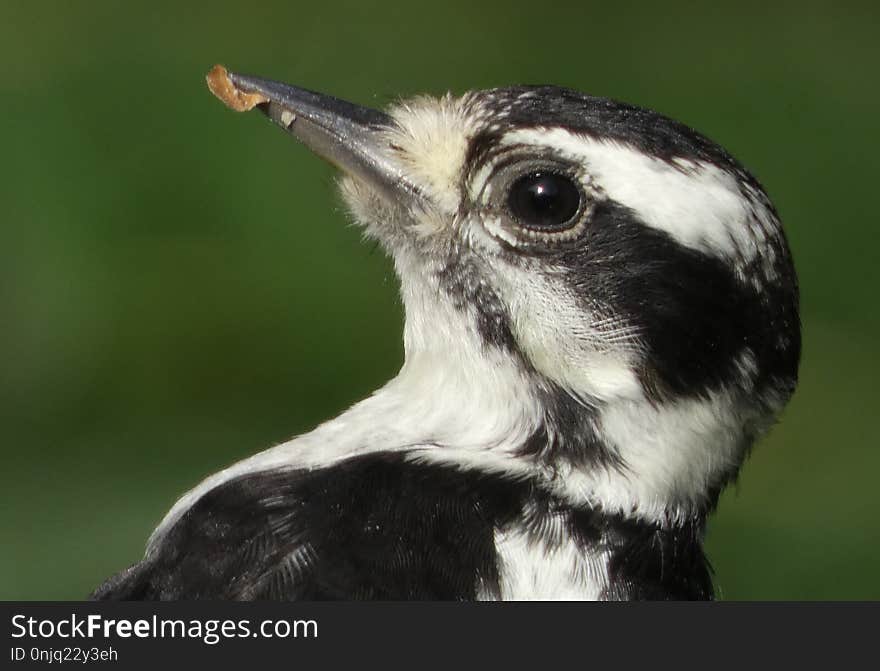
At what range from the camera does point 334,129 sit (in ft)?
11.9

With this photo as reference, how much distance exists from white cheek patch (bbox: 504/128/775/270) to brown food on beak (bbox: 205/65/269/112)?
703 millimetres

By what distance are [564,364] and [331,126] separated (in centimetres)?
74

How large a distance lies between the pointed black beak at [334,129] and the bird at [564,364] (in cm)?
8

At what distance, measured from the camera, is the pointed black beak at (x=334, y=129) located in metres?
3.62

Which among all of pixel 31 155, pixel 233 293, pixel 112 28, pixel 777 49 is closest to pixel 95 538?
pixel 233 293

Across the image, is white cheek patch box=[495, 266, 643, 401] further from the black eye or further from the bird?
the black eye

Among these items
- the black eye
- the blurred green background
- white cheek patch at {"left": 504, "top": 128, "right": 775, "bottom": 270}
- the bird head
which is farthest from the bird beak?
the blurred green background

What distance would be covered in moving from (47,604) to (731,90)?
6.35 meters

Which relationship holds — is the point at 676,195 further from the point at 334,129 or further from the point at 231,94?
the point at 231,94

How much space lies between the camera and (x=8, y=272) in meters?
7.46

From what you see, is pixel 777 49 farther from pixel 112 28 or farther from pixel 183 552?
pixel 183 552

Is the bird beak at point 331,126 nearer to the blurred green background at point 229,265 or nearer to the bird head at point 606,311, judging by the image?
the bird head at point 606,311

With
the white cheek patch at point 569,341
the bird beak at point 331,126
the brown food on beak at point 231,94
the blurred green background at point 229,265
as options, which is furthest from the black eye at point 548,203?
the blurred green background at point 229,265

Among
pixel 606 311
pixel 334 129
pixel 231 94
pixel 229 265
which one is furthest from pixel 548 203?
pixel 229 265
